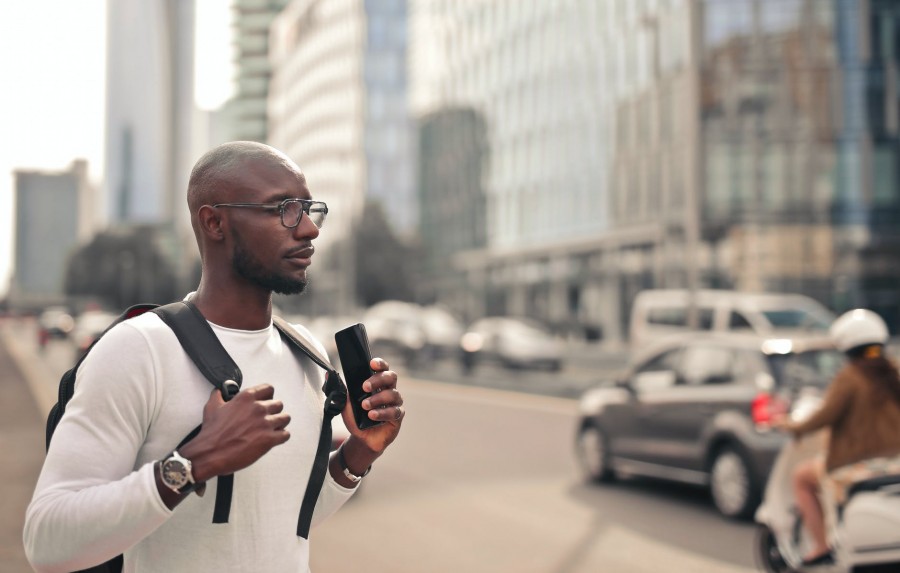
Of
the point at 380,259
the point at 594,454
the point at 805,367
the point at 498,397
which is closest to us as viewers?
the point at 805,367

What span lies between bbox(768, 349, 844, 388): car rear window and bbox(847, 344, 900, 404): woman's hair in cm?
346

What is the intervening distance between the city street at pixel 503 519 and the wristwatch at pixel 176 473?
5.78m

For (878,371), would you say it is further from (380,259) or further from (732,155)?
(380,259)

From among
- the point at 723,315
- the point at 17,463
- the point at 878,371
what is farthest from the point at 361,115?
the point at 878,371

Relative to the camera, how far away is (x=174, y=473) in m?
2.03

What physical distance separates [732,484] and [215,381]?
27.9 feet

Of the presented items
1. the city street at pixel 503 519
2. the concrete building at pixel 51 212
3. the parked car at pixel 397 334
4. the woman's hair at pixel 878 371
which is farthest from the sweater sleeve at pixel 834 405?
the concrete building at pixel 51 212

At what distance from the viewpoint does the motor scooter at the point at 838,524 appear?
587cm

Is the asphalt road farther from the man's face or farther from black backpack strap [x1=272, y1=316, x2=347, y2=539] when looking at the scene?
the man's face

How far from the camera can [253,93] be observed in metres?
164

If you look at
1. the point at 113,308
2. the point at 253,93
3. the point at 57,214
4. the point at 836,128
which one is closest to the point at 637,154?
the point at 836,128

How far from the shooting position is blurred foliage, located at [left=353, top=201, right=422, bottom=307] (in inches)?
3127

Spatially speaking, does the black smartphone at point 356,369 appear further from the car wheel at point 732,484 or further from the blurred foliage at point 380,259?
the blurred foliage at point 380,259

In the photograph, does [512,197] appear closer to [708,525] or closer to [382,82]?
[382,82]
